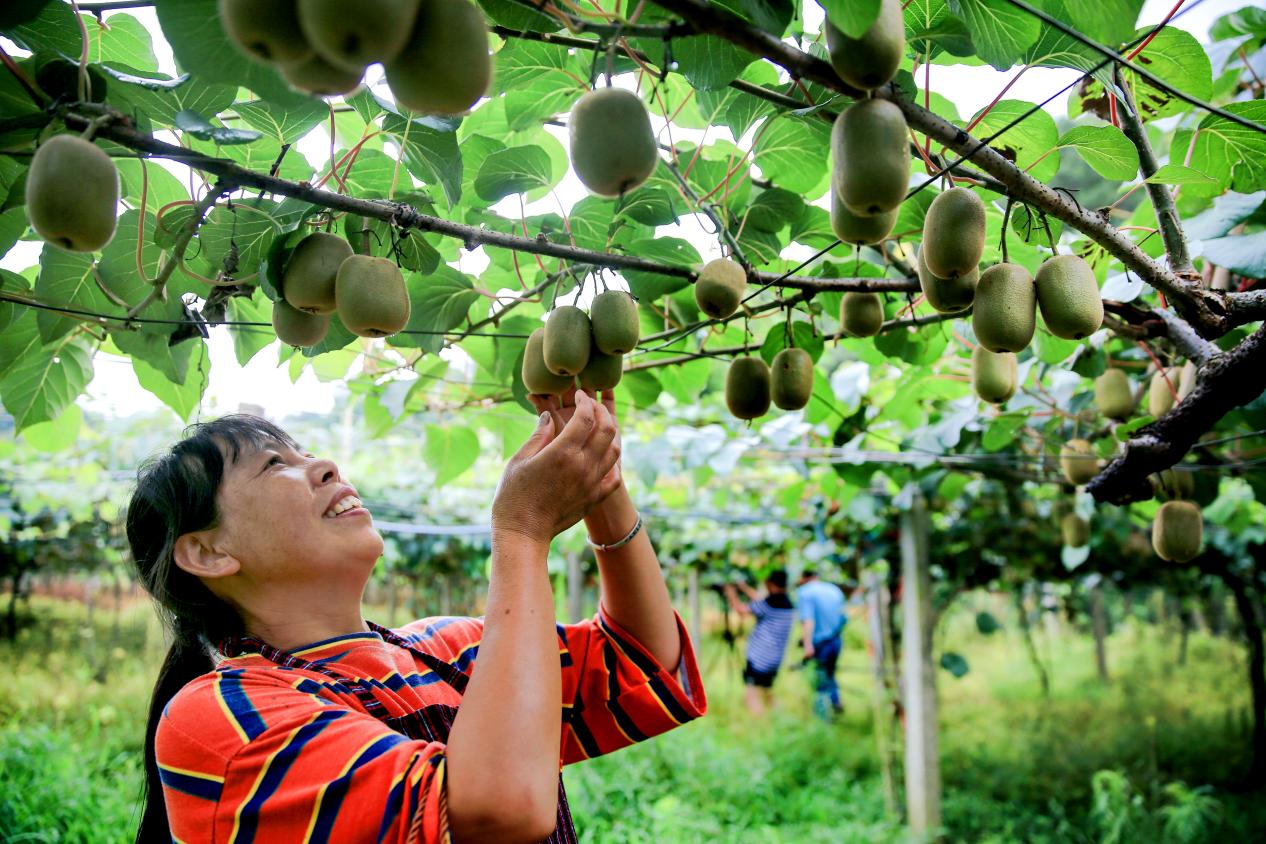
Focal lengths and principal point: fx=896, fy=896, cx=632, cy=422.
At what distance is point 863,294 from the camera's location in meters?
1.35

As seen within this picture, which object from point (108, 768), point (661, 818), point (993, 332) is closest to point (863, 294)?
point (993, 332)

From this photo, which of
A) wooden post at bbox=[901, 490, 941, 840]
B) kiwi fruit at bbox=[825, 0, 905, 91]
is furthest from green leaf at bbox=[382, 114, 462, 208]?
wooden post at bbox=[901, 490, 941, 840]

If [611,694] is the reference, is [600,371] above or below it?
above

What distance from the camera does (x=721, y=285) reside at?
112 cm

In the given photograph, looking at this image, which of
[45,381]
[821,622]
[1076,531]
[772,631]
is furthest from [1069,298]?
[772,631]

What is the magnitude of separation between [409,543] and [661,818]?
413 cm

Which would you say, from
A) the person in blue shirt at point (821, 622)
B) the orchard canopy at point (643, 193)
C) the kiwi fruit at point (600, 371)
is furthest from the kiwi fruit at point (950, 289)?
the person in blue shirt at point (821, 622)

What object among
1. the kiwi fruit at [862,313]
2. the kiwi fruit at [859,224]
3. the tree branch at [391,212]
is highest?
the kiwi fruit at [862,313]

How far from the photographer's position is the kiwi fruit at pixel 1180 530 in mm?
1839

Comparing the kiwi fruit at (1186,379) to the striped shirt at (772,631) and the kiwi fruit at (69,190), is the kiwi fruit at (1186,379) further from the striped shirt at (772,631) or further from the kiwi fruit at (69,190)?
the striped shirt at (772,631)

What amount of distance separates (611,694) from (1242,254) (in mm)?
1155

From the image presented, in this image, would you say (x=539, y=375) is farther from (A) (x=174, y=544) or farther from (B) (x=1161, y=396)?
(B) (x=1161, y=396)

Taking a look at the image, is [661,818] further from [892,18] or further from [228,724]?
[892,18]

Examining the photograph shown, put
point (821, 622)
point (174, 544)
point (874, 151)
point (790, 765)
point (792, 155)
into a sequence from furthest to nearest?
point (821, 622) → point (790, 765) → point (792, 155) → point (174, 544) → point (874, 151)
